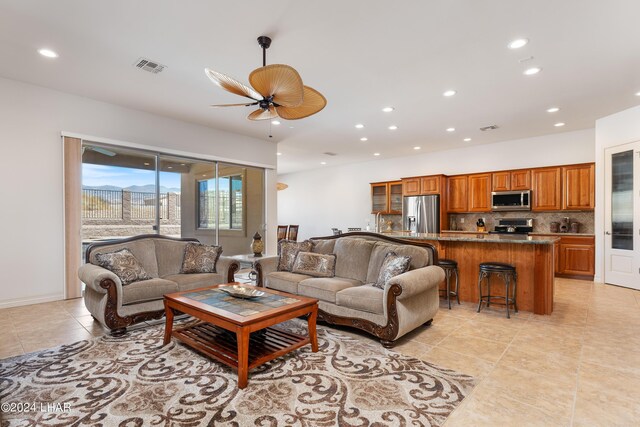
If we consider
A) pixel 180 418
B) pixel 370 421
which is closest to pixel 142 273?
pixel 180 418

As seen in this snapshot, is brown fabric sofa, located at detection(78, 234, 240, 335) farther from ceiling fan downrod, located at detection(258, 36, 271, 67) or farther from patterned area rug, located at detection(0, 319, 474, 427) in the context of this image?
ceiling fan downrod, located at detection(258, 36, 271, 67)

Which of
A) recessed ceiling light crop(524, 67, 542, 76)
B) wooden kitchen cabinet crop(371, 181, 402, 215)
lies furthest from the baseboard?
wooden kitchen cabinet crop(371, 181, 402, 215)

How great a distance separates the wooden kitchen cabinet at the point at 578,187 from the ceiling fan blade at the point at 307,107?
19.3 feet

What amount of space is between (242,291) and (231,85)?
1.89m

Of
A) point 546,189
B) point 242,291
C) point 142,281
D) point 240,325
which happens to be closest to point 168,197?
point 142,281

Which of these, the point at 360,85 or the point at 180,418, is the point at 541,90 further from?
the point at 180,418

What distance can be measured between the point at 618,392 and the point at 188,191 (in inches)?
243

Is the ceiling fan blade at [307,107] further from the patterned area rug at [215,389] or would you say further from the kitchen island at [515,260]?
the kitchen island at [515,260]

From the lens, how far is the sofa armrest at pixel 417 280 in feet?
9.16

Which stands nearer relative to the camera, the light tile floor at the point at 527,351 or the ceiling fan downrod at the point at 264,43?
the light tile floor at the point at 527,351

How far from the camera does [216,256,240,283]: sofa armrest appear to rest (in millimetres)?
4094

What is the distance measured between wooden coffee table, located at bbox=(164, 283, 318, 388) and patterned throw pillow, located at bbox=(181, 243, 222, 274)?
1.05 metres

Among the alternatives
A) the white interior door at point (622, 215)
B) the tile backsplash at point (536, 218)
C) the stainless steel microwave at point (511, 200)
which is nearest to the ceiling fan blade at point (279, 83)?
the white interior door at point (622, 215)

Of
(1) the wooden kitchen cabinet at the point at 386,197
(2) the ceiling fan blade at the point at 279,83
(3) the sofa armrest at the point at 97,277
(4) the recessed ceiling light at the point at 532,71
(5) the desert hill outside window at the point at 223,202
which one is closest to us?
(2) the ceiling fan blade at the point at 279,83
